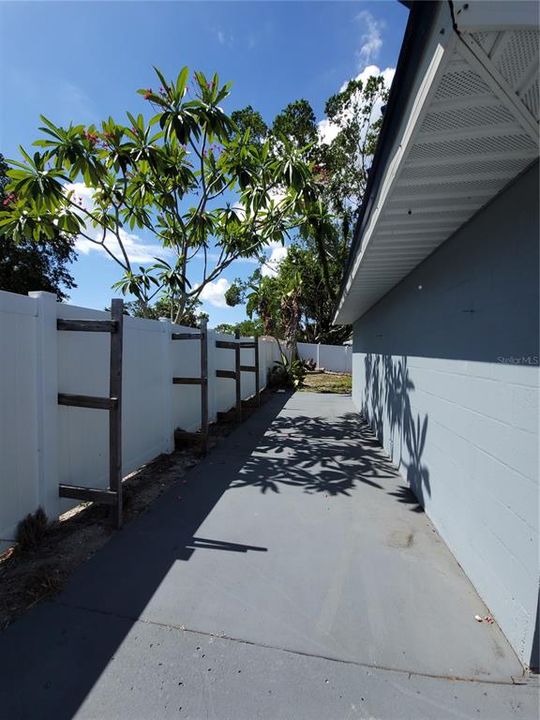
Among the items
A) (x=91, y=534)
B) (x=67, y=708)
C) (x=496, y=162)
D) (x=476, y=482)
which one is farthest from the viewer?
(x=91, y=534)

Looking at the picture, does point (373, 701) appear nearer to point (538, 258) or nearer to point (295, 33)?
point (538, 258)

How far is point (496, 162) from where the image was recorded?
205 cm

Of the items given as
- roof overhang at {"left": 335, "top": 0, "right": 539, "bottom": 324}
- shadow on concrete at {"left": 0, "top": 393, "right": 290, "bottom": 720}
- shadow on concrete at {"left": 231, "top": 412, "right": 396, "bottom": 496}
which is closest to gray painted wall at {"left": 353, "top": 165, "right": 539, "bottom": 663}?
roof overhang at {"left": 335, "top": 0, "right": 539, "bottom": 324}

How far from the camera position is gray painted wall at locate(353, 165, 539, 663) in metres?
2.00

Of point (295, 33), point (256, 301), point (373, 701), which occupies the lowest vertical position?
point (373, 701)

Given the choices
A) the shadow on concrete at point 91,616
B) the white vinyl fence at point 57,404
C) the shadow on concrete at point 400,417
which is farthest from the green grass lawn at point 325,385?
the shadow on concrete at point 91,616

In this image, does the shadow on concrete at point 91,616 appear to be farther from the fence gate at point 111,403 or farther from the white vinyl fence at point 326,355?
the white vinyl fence at point 326,355

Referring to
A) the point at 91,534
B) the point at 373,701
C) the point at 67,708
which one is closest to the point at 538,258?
the point at 373,701

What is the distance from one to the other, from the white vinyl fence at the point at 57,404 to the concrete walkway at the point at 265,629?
2.40 ft

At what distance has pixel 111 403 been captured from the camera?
323 cm

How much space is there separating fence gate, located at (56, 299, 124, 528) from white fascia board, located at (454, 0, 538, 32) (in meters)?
2.94

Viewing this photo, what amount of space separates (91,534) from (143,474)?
1.54 meters

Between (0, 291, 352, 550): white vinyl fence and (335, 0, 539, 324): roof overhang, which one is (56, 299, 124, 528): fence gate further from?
(335, 0, 539, 324): roof overhang

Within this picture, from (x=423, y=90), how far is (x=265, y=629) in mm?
2671
